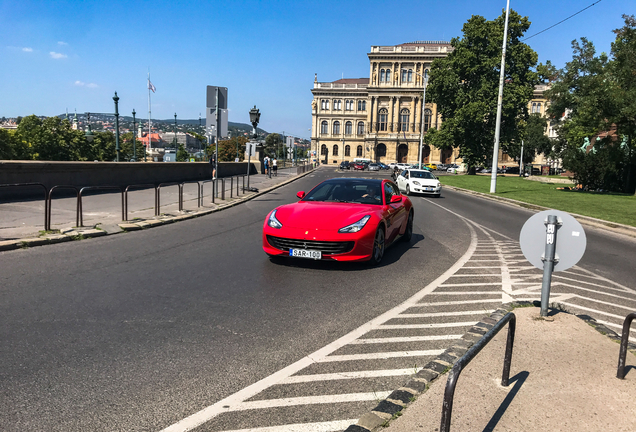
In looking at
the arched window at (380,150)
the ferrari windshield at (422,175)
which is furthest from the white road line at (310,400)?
the arched window at (380,150)

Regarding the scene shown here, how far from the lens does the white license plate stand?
291 inches

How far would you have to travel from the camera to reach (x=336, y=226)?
7.50 meters

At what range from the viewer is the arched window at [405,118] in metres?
111

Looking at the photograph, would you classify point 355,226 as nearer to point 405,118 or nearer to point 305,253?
point 305,253

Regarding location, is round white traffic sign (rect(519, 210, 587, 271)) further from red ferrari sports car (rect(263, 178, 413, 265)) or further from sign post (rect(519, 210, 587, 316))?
red ferrari sports car (rect(263, 178, 413, 265))

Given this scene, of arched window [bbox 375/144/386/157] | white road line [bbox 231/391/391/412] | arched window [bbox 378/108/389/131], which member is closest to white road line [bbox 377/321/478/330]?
white road line [bbox 231/391/391/412]

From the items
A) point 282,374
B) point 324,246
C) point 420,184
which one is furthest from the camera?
point 420,184

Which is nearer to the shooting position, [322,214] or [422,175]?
[322,214]

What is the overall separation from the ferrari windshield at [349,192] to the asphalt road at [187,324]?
3.93 ft

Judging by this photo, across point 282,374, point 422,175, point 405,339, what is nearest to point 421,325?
Answer: point 405,339

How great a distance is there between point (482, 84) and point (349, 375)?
5261 centimetres

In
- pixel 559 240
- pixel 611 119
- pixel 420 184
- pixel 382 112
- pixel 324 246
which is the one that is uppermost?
pixel 382 112

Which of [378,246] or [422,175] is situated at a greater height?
[422,175]

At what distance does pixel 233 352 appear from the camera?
Result: 4.23 meters
